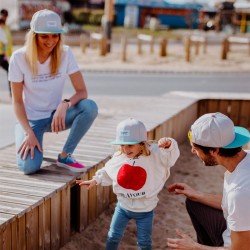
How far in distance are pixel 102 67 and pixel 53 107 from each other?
499 inches

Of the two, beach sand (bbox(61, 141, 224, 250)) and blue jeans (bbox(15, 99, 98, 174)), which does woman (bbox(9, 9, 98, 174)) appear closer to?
blue jeans (bbox(15, 99, 98, 174))

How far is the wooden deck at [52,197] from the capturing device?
325cm

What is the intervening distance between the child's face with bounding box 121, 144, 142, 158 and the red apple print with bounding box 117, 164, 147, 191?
0.08 metres

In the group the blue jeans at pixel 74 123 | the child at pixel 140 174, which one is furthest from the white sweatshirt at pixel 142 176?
the blue jeans at pixel 74 123

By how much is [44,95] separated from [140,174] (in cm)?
129

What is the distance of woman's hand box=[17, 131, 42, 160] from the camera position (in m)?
3.91

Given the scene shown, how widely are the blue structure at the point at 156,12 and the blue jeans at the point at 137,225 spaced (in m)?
40.1

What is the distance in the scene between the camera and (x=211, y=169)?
6230mm

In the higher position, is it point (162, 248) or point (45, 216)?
point (45, 216)

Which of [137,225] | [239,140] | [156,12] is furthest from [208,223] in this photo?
[156,12]

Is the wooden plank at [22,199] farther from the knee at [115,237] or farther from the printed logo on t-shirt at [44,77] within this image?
the printed logo on t-shirt at [44,77]

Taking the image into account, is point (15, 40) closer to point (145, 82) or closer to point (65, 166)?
point (145, 82)

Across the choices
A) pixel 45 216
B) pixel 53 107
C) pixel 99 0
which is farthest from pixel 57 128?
pixel 99 0

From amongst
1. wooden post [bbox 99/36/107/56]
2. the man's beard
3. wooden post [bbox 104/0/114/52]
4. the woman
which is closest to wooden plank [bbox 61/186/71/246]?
the woman
